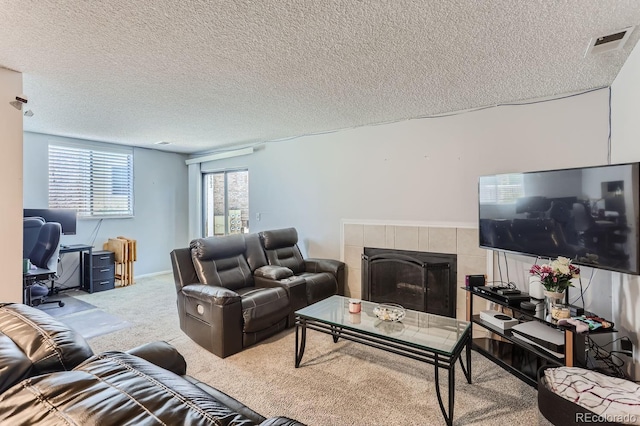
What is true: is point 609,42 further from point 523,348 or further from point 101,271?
point 101,271

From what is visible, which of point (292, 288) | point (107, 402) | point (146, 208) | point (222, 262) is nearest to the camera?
point (107, 402)

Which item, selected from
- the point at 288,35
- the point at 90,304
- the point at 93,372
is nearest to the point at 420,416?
the point at 93,372

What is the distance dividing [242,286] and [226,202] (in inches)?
111

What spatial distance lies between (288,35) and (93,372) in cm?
191

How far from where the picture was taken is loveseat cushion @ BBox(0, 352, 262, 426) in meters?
0.65

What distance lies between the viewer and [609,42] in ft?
6.37

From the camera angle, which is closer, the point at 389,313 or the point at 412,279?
the point at 389,313

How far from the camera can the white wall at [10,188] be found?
2373 millimetres

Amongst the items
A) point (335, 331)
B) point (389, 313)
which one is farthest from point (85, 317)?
point (389, 313)

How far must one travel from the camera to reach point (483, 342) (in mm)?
2855

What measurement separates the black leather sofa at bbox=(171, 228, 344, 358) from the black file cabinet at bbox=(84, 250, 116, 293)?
2493 mm

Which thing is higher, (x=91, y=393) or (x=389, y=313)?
(x=91, y=393)

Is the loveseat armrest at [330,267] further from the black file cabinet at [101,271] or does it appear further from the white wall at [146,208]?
the white wall at [146,208]

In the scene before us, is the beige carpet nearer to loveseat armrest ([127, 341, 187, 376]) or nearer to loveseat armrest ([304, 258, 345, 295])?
loveseat armrest ([127, 341, 187, 376])
